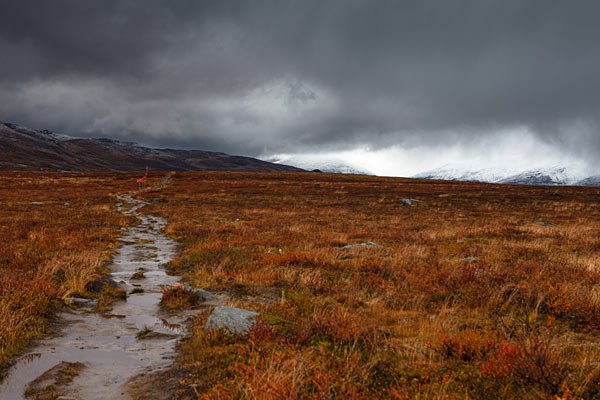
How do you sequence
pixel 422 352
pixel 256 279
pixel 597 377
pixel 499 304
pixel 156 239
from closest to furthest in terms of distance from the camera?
pixel 597 377, pixel 422 352, pixel 499 304, pixel 256 279, pixel 156 239

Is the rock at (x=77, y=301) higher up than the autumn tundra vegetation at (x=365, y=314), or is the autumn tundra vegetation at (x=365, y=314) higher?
the autumn tundra vegetation at (x=365, y=314)

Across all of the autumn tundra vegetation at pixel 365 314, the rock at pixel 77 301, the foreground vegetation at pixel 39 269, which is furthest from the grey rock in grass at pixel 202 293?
the foreground vegetation at pixel 39 269

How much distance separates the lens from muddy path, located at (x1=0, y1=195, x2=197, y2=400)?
430 centimetres

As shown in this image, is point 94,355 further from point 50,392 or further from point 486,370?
point 486,370

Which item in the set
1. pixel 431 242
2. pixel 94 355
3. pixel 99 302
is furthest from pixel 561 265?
pixel 99 302

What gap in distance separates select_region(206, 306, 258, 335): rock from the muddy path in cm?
72

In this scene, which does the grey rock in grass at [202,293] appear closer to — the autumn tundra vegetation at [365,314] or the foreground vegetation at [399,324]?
the autumn tundra vegetation at [365,314]

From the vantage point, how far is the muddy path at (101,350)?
169 inches

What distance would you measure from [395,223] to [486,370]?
67.5 feet

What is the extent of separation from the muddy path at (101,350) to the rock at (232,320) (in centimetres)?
72

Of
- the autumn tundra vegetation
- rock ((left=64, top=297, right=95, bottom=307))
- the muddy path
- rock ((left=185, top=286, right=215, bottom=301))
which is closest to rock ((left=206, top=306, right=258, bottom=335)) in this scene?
the autumn tundra vegetation

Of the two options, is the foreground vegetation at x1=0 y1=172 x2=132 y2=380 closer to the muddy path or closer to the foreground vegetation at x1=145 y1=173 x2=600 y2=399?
the muddy path

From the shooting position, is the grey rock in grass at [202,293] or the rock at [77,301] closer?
the rock at [77,301]

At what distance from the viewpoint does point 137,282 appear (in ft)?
31.7
